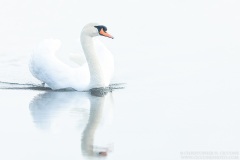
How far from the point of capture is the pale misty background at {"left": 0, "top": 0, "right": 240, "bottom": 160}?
8.70 metres

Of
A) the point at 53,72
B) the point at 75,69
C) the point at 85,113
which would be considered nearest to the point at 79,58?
the point at 75,69

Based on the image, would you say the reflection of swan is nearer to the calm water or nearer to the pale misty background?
the calm water

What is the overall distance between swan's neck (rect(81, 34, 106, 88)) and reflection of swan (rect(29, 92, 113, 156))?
231 millimetres

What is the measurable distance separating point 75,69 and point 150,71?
1.52m

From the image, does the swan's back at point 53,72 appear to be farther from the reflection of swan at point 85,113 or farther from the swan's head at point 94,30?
the swan's head at point 94,30

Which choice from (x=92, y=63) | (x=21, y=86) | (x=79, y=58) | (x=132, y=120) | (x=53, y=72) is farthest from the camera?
(x=79, y=58)

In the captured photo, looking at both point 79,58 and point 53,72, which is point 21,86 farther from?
point 79,58

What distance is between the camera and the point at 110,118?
32.4 feet

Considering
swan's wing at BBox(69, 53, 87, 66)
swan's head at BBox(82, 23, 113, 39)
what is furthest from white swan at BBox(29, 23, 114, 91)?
swan's wing at BBox(69, 53, 87, 66)

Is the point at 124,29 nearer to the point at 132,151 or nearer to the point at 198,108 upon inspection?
the point at 198,108

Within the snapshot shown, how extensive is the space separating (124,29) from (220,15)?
2448mm

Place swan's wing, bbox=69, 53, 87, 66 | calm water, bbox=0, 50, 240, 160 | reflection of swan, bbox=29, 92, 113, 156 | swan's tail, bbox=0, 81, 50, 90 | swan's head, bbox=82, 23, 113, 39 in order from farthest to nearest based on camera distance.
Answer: swan's wing, bbox=69, 53, 87, 66 < swan's tail, bbox=0, 81, 50, 90 < swan's head, bbox=82, 23, 113, 39 < reflection of swan, bbox=29, 92, 113, 156 < calm water, bbox=0, 50, 240, 160

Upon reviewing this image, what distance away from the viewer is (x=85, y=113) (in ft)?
33.5

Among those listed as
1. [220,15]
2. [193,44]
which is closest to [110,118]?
[193,44]
